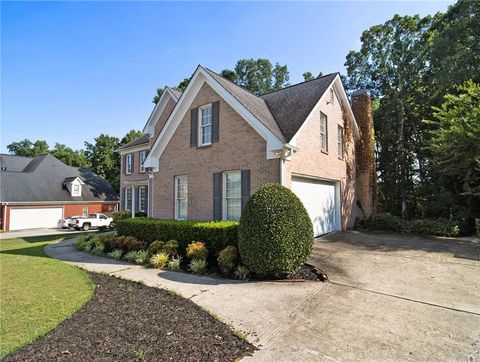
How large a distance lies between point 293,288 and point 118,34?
33.3ft

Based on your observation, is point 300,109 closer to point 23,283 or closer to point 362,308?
point 362,308

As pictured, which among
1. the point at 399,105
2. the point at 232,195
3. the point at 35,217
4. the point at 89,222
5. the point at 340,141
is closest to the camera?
the point at 232,195

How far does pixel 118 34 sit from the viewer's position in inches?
371

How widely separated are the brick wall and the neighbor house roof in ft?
71.3

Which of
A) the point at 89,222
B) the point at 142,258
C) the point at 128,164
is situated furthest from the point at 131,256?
the point at 128,164

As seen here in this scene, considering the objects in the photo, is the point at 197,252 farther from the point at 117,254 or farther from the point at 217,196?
the point at 117,254

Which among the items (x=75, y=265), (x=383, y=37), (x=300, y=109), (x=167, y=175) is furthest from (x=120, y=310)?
(x=383, y=37)

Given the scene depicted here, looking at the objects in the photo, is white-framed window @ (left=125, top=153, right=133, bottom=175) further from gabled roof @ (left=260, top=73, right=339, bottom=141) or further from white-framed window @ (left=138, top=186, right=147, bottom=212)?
gabled roof @ (left=260, top=73, right=339, bottom=141)

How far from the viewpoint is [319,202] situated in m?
12.1

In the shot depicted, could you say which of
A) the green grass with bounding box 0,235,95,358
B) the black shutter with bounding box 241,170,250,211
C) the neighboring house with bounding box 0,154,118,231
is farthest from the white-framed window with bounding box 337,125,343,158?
the neighboring house with bounding box 0,154,118,231

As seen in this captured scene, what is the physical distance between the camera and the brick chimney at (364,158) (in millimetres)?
16156

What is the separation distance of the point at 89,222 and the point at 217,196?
18.6m

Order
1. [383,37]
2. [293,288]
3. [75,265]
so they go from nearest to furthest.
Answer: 1. [293,288]
2. [75,265]
3. [383,37]

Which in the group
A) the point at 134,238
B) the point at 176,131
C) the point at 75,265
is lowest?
the point at 75,265
